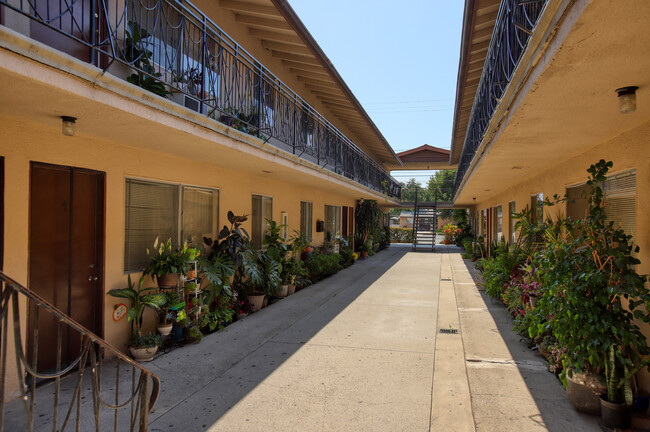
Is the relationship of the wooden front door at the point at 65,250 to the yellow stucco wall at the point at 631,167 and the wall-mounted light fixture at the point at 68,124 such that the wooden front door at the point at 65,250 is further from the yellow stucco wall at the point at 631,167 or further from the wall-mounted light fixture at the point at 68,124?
the yellow stucco wall at the point at 631,167

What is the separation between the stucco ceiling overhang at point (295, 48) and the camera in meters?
7.02

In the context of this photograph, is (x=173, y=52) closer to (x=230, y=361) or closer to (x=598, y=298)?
(x=230, y=361)

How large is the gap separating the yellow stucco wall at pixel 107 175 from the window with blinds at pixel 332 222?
6.63 metres

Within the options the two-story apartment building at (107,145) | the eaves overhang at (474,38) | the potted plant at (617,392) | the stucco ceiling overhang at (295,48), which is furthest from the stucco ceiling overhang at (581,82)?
the stucco ceiling overhang at (295,48)

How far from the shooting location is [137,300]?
15.8ft

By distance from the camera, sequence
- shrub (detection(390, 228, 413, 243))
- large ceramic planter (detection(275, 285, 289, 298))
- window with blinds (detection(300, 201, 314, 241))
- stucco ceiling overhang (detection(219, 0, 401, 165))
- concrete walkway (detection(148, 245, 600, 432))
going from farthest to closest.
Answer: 1. shrub (detection(390, 228, 413, 243))
2. window with blinds (detection(300, 201, 314, 241))
3. large ceramic planter (detection(275, 285, 289, 298))
4. stucco ceiling overhang (detection(219, 0, 401, 165))
5. concrete walkway (detection(148, 245, 600, 432))

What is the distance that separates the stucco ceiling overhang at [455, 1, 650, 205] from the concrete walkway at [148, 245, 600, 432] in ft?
8.84

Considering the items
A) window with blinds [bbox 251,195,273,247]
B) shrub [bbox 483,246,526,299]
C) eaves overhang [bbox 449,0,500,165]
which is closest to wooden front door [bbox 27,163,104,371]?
window with blinds [bbox 251,195,273,247]

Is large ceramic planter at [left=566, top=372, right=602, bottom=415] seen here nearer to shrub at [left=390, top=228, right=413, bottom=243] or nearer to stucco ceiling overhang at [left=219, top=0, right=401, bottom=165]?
stucco ceiling overhang at [left=219, top=0, right=401, bottom=165]

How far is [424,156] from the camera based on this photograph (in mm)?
26125

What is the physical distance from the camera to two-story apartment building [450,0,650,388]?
2.02 meters

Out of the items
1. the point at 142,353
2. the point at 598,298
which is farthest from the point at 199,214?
the point at 598,298

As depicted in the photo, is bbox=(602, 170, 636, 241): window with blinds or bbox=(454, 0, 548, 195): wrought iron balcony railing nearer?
bbox=(454, 0, 548, 195): wrought iron balcony railing

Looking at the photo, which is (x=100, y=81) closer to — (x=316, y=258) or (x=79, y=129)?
(x=79, y=129)
